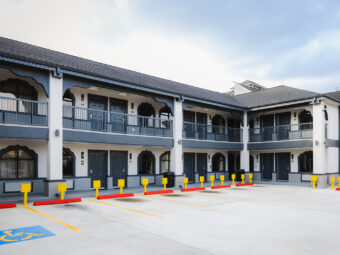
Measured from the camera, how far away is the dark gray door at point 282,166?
79.6ft

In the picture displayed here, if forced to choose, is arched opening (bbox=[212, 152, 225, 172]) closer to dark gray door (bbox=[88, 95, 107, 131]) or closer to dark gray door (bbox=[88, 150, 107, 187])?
dark gray door (bbox=[88, 150, 107, 187])

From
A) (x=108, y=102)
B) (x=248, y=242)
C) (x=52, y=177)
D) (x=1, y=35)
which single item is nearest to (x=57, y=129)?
(x=52, y=177)

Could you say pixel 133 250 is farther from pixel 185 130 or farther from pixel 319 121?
pixel 319 121

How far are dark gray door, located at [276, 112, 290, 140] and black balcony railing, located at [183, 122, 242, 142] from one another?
10.6 feet

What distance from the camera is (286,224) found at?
9141mm

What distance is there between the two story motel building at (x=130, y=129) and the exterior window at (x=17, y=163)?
0.15ft

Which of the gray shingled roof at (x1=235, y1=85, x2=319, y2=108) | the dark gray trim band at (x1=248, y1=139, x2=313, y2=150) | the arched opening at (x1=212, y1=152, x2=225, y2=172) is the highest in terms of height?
the gray shingled roof at (x1=235, y1=85, x2=319, y2=108)

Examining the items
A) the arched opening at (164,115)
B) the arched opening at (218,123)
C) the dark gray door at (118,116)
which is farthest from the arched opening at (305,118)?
the dark gray door at (118,116)

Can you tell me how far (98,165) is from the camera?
1819 centimetres

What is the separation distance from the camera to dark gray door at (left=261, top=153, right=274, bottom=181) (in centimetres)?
2527

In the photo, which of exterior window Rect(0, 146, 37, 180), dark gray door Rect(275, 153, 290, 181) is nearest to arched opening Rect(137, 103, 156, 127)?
exterior window Rect(0, 146, 37, 180)

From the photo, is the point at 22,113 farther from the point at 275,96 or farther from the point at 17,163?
the point at 275,96

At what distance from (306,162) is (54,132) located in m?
19.2

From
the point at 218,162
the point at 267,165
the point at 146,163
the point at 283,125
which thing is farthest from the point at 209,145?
the point at 267,165
